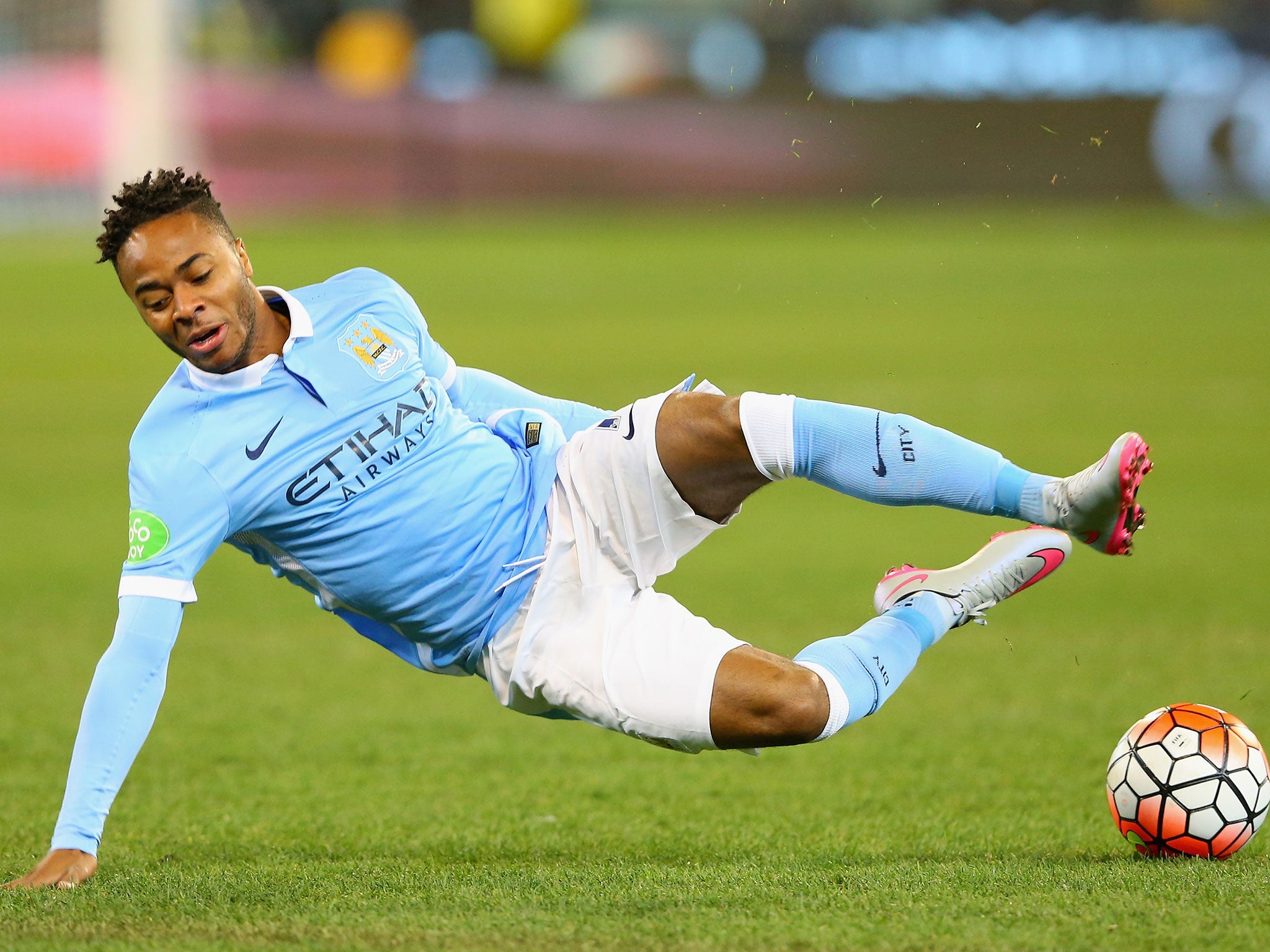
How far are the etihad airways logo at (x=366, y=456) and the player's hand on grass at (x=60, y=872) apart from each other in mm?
911

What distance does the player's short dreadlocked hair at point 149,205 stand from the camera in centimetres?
363

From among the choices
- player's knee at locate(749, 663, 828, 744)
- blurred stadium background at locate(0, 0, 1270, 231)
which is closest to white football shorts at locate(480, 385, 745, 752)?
player's knee at locate(749, 663, 828, 744)

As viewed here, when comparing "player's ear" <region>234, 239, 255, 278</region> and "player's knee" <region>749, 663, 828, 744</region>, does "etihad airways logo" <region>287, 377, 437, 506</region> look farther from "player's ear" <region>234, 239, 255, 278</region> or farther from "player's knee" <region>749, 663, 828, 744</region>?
"player's knee" <region>749, 663, 828, 744</region>

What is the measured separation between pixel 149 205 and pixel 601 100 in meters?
18.5

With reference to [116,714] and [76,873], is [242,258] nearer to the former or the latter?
[116,714]

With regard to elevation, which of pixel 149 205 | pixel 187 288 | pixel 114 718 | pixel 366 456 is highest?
pixel 149 205

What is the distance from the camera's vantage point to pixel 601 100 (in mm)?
21547

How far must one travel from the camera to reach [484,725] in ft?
19.1

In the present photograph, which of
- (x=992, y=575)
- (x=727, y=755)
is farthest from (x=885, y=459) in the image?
(x=727, y=755)

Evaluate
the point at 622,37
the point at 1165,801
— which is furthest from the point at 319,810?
the point at 622,37

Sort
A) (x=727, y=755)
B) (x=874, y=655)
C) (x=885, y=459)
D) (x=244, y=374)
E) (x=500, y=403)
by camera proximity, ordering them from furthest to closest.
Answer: (x=727, y=755)
(x=500, y=403)
(x=874, y=655)
(x=244, y=374)
(x=885, y=459)

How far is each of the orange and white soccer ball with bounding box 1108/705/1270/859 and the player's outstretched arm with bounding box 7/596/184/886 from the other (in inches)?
90.6

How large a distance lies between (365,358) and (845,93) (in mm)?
17828

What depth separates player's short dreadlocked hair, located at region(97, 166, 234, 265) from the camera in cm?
363
